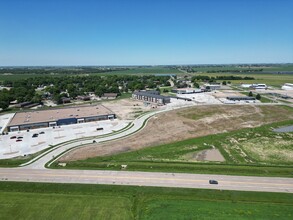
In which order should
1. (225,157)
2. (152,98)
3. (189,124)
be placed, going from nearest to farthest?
(225,157), (189,124), (152,98)

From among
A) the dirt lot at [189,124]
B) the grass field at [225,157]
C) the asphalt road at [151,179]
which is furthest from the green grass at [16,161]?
the grass field at [225,157]

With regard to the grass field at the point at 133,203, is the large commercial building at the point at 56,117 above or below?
above

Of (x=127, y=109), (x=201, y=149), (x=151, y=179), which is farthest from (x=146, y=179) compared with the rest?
(x=127, y=109)

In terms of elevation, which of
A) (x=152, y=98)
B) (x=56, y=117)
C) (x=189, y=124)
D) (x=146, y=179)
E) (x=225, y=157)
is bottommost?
(x=225, y=157)

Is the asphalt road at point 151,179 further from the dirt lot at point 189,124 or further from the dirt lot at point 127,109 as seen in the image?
the dirt lot at point 127,109

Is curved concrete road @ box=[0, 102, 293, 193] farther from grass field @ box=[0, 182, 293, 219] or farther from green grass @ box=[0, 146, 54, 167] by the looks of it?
green grass @ box=[0, 146, 54, 167]

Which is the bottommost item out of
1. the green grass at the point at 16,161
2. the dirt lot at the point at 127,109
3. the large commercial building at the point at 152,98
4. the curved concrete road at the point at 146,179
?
the green grass at the point at 16,161

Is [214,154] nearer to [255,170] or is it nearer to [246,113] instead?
[255,170]

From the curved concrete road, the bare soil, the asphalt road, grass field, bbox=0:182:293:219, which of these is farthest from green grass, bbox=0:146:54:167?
the bare soil

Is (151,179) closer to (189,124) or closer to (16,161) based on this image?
(16,161)
